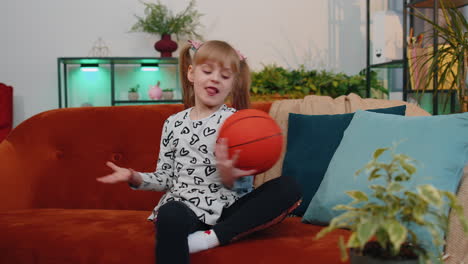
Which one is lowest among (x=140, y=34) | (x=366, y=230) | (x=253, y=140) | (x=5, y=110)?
(x=366, y=230)

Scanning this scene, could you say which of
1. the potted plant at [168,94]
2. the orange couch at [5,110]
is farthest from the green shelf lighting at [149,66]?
the orange couch at [5,110]

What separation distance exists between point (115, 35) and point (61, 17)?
22.9 inches

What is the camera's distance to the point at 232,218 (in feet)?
4.64

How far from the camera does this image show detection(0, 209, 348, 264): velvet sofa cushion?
1.31 meters

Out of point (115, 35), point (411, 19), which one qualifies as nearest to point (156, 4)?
point (115, 35)

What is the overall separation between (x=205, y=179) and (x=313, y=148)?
1.59 ft

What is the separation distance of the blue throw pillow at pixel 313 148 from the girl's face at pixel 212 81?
0.40 metres

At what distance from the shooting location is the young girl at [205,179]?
136cm

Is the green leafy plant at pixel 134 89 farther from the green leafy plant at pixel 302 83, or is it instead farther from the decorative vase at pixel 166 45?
the green leafy plant at pixel 302 83

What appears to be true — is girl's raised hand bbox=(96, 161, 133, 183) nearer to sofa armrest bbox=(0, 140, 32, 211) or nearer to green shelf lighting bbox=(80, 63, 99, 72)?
sofa armrest bbox=(0, 140, 32, 211)

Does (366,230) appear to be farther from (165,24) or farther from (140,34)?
(140,34)

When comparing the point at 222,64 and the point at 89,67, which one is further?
the point at 89,67

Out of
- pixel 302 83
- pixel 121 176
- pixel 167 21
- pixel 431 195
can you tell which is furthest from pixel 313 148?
pixel 167 21

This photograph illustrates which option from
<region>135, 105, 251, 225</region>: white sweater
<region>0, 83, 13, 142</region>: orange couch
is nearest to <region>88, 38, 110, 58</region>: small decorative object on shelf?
<region>0, 83, 13, 142</region>: orange couch
